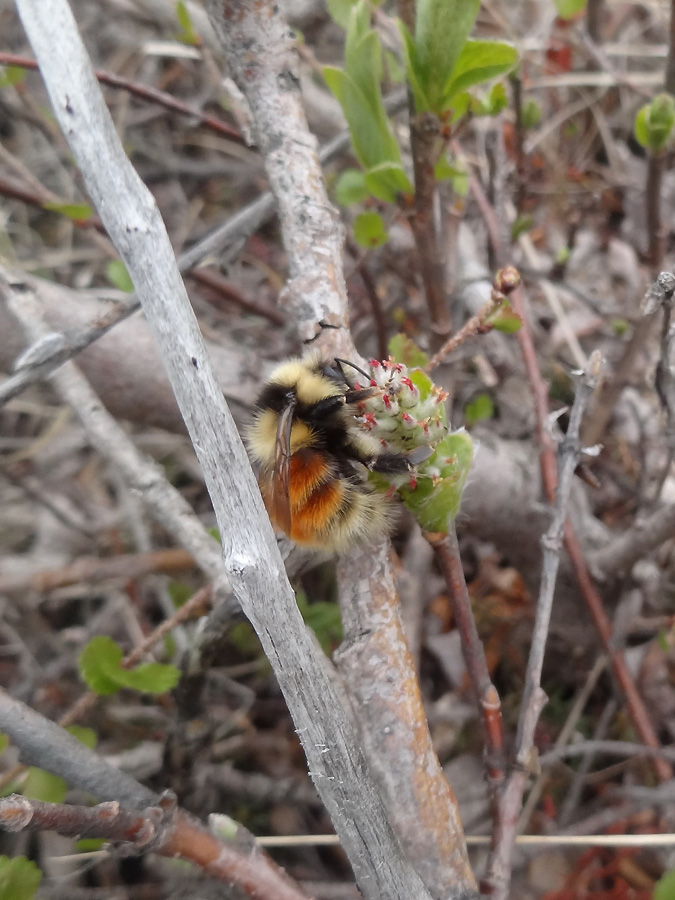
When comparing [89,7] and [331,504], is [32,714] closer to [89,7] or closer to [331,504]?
[331,504]

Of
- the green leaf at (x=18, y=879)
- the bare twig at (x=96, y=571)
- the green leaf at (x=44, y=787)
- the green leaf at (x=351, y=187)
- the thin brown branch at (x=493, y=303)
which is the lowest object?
Result: the green leaf at (x=18, y=879)

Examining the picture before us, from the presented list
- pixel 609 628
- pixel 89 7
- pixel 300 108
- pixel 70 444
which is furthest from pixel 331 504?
pixel 89 7

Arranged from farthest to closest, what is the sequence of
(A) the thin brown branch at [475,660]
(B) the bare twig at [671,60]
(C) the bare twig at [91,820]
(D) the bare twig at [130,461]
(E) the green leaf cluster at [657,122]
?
(B) the bare twig at [671,60], (E) the green leaf cluster at [657,122], (D) the bare twig at [130,461], (A) the thin brown branch at [475,660], (C) the bare twig at [91,820]

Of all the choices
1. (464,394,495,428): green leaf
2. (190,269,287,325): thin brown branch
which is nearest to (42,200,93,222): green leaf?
(190,269,287,325): thin brown branch

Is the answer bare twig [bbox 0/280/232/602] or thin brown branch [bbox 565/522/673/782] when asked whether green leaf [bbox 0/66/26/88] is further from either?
thin brown branch [bbox 565/522/673/782]

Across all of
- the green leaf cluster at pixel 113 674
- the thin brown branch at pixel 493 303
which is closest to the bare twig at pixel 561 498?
the thin brown branch at pixel 493 303

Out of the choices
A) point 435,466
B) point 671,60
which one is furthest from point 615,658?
point 671,60

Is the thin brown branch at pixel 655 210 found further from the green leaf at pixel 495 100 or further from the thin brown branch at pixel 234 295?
the thin brown branch at pixel 234 295

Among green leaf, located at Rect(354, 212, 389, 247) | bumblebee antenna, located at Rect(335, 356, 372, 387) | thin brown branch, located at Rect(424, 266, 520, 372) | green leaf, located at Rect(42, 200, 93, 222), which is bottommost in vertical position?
bumblebee antenna, located at Rect(335, 356, 372, 387)
